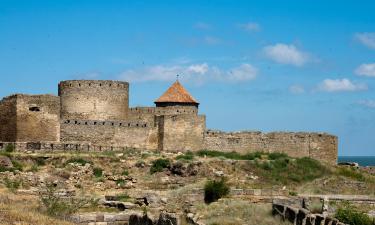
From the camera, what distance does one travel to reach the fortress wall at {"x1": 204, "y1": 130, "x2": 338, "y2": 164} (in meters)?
34.8

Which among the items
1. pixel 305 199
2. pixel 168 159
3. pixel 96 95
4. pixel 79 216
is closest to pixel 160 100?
pixel 96 95

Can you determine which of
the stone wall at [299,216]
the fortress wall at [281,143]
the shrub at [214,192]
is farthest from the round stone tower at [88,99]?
the stone wall at [299,216]

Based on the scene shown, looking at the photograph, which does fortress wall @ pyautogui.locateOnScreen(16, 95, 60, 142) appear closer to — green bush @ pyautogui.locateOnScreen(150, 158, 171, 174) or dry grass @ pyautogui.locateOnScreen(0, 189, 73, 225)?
green bush @ pyautogui.locateOnScreen(150, 158, 171, 174)

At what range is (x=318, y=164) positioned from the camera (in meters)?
33.8

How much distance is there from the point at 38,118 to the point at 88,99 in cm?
311

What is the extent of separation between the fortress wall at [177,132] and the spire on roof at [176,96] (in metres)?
2.71

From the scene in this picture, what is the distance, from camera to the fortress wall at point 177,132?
32.9 m

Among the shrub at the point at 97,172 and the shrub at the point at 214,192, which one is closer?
the shrub at the point at 214,192

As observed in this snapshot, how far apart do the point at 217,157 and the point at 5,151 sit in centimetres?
941

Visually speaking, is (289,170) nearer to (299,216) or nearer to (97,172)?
(97,172)

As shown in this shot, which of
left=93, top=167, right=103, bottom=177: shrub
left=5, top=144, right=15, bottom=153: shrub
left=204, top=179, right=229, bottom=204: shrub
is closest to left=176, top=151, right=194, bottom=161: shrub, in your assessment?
left=93, top=167, right=103, bottom=177: shrub

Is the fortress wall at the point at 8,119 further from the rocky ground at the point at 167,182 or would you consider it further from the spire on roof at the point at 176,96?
the spire on roof at the point at 176,96

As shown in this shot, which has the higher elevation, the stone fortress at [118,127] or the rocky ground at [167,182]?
the stone fortress at [118,127]

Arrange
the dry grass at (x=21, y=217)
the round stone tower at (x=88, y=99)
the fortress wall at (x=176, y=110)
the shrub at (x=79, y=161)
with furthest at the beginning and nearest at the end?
the fortress wall at (x=176, y=110) → the round stone tower at (x=88, y=99) → the shrub at (x=79, y=161) → the dry grass at (x=21, y=217)
